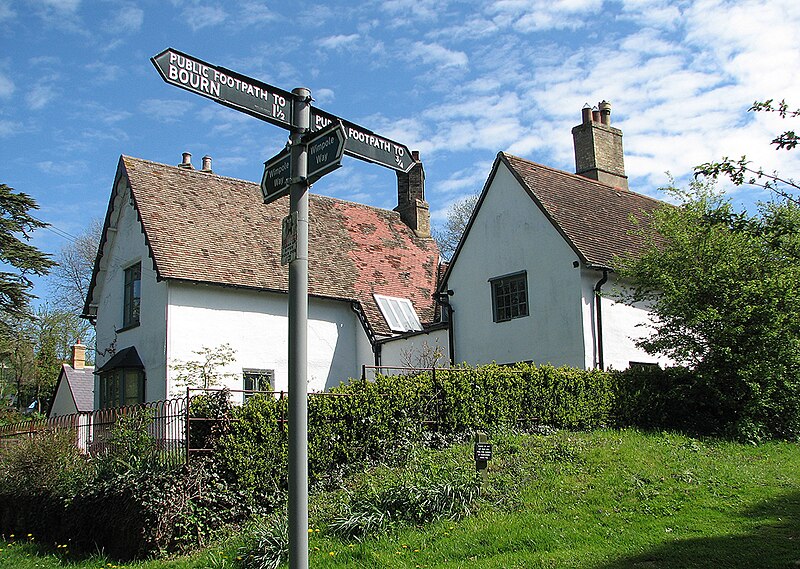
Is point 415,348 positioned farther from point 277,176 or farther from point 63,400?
point 63,400

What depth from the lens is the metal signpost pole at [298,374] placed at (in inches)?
225

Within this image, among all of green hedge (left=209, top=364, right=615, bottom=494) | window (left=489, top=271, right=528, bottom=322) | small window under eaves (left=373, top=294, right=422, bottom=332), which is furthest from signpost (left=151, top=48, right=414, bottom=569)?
small window under eaves (left=373, top=294, right=422, bottom=332)

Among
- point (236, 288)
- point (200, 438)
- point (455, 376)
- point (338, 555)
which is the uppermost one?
point (236, 288)

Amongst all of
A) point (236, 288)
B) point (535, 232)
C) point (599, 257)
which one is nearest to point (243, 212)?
point (236, 288)

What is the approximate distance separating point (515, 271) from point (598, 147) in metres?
7.51

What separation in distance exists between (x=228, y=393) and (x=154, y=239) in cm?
1018

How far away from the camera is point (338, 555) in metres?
9.62

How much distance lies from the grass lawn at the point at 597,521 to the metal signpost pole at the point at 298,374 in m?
3.59

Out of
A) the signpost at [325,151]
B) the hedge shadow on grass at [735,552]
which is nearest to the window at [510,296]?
the hedge shadow on grass at [735,552]

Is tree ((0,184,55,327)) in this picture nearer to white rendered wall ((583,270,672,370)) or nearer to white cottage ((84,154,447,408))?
white cottage ((84,154,447,408))

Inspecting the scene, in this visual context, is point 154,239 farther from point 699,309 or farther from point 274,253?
point 699,309

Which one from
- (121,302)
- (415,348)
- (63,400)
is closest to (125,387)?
(121,302)

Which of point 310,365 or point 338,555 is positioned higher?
point 310,365

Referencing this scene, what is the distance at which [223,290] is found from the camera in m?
22.0
